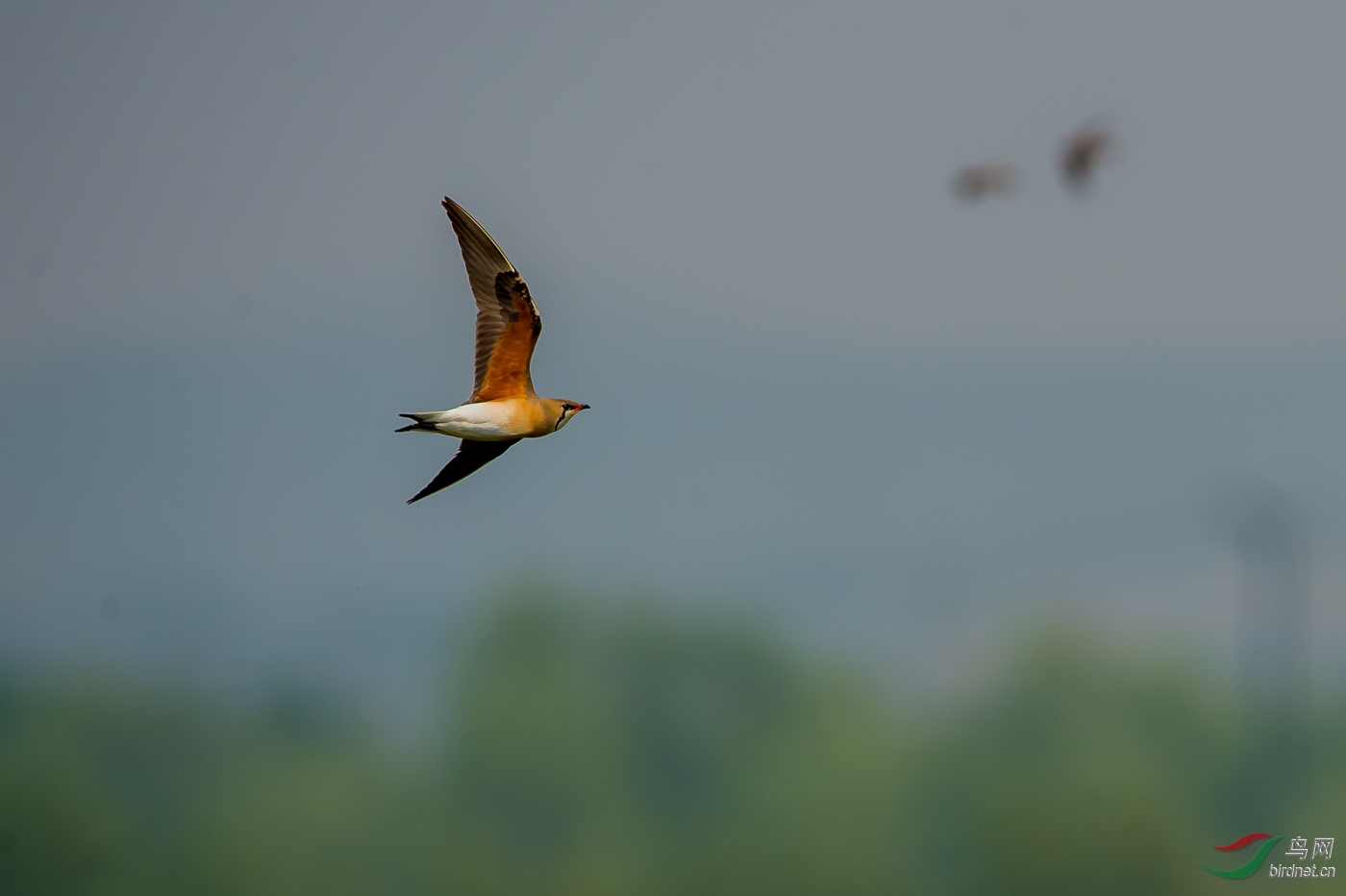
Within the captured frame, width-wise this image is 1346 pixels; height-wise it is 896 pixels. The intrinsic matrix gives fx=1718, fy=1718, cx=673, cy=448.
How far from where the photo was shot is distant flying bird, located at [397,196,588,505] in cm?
1145

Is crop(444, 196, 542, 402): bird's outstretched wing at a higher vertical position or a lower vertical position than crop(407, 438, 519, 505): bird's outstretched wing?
higher

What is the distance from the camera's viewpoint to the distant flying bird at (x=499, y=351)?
11445mm

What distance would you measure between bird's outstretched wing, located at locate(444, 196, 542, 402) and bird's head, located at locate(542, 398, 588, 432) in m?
0.18

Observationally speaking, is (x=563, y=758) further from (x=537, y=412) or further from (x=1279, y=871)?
(x=537, y=412)

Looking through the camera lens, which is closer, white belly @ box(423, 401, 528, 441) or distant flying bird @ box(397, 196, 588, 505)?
white belly @ box(423, 401, 528, 441)

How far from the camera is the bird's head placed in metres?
11.6

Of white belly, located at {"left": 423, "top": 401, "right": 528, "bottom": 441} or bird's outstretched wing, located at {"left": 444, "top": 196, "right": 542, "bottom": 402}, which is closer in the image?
white belly, located at {"left": 423, "top": 401, "right": 528, "bottom": 441}

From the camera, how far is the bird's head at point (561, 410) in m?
11.6

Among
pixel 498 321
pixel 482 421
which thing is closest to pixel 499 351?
pixel 498 321

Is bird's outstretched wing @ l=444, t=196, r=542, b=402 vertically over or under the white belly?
over

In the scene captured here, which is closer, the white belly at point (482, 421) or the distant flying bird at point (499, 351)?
the white belly at point (482, 421)

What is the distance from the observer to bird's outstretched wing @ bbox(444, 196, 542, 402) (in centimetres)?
1150

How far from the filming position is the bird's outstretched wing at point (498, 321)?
11500 millimetres

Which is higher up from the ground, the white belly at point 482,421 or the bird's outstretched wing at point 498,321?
the bird's outstretched wing at point 498,321
